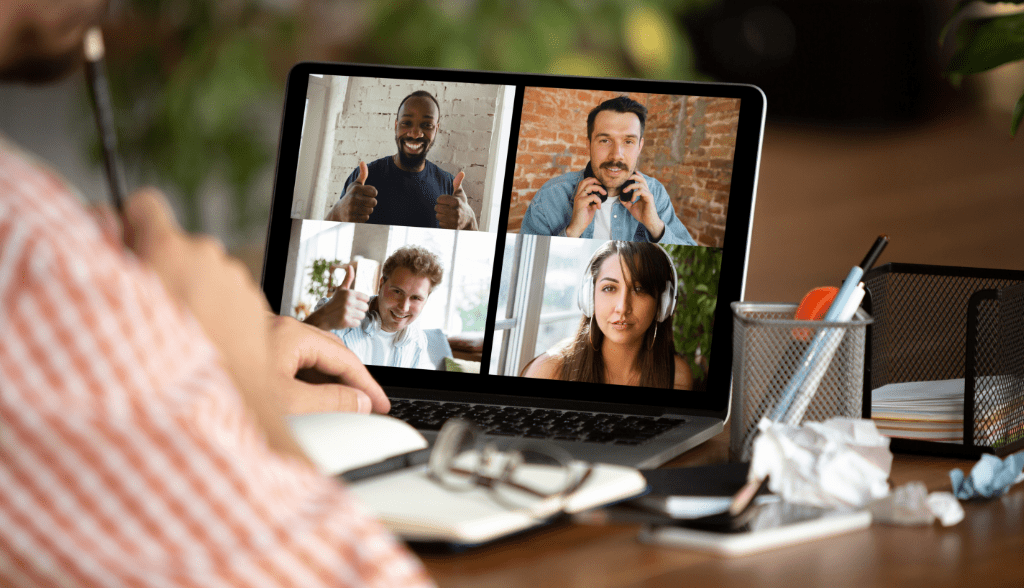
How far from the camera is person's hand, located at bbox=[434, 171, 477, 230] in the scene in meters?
0.78

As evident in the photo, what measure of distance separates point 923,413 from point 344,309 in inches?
18.4

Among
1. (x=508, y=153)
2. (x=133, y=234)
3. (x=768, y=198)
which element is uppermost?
(x=768, y=198)

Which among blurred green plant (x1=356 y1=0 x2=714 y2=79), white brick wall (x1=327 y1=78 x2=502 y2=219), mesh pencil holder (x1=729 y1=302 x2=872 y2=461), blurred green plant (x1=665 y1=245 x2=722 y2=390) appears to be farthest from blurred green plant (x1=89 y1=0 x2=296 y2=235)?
mesh pencil holder (x1=729 y1=302 x2=872 y2=461)

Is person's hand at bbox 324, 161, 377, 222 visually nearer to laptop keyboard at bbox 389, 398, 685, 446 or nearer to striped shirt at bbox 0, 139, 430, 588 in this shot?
laptop keyboard at bbox 389, 398, 685, 446

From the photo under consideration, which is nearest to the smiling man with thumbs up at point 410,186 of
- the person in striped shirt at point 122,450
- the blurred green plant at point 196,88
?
the person in striped shirt at point 122,450

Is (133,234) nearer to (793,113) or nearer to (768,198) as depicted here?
(768,198)

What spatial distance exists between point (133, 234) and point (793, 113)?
260 inches

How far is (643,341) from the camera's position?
735 millimetres

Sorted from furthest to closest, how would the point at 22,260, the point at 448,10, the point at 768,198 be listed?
the point at 768,198 < the point at 448,10 < the point at 22,260

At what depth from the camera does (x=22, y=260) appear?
0.84ft

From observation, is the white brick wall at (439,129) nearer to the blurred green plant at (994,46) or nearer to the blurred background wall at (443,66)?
the blurred background wall at (443,66)

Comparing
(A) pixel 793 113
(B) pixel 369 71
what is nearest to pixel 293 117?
(B) pixel 369 71

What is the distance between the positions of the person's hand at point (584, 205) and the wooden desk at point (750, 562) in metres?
0.32

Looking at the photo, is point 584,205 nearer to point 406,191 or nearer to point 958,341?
point 406,191
